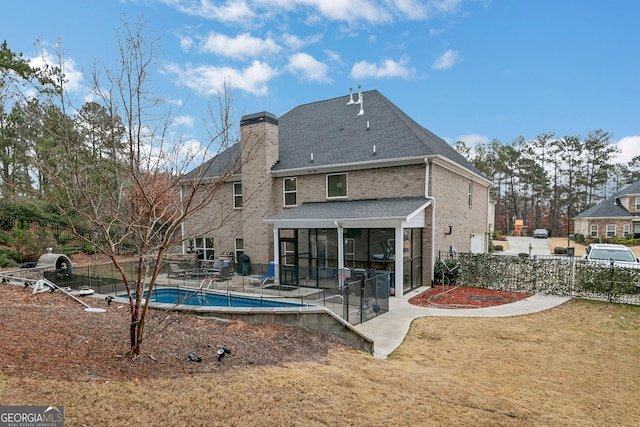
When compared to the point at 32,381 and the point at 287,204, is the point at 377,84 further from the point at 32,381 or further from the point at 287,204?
the point at 32,381

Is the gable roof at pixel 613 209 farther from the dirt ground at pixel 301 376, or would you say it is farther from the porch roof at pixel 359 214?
the dirt ground at pixel 301 376

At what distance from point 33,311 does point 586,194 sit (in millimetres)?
67680

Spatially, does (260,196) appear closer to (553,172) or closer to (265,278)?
(265,278)

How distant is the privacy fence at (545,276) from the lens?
1174cm

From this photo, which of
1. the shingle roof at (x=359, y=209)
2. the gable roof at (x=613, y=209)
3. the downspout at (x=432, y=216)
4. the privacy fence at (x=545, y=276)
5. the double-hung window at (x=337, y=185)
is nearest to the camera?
the privacy fence at (x=545, y=276)

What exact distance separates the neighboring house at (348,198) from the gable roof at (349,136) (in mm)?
62

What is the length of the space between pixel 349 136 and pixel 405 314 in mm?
9959

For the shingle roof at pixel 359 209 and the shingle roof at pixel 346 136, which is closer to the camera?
the shingle roof at pixel 359 209

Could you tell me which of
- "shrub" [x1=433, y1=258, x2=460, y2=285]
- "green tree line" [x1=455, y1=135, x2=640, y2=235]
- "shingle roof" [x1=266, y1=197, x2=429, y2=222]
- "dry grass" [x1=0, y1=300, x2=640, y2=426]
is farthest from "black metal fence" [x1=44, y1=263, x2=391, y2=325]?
"green tree line" [x1=455, y1=135, x2=640, y2=235]

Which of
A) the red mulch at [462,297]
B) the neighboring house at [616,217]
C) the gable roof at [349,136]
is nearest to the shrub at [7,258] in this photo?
the gable roof at [349,136]

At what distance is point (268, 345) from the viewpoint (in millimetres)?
6453

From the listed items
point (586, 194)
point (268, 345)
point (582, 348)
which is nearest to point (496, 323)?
point (582, 348)

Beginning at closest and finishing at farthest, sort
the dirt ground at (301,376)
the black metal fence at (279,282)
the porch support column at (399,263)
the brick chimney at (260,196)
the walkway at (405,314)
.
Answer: the dirt ground at (301,376) < the walkway at (405,314) < the black metal fence at (279,282) < the porch support column at (399,263) < the brick chimney at (260,196)

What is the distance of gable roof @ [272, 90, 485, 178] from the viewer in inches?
595
